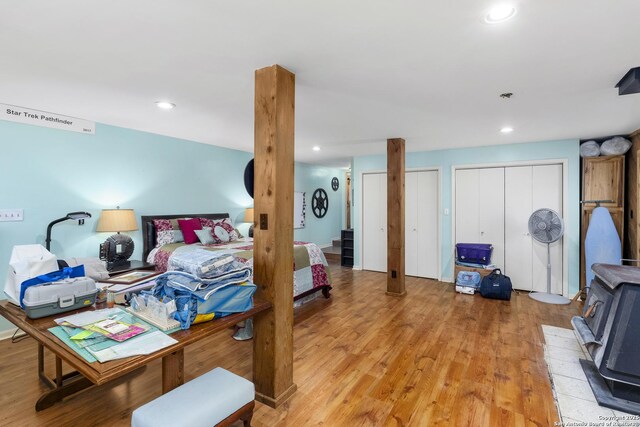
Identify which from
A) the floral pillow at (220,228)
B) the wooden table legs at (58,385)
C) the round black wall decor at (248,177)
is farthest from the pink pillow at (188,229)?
the wooden table legs at (58,385)

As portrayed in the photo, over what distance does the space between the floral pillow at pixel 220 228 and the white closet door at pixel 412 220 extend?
10.0 ft

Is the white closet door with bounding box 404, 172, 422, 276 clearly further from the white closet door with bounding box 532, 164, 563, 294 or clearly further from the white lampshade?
the white lampshade

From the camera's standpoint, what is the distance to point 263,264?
2111 millimetres

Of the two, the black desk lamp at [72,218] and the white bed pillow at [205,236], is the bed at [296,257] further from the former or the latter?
the black desk lamp at [72,218]

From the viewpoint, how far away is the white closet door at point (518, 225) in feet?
15.8

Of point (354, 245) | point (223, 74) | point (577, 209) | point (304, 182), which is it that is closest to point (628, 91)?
point (577, 209)

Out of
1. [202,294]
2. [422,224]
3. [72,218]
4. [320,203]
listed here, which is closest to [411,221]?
[422,224]

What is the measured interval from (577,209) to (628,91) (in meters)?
2.72

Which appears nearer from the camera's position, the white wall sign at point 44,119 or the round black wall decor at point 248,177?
the white wall sign at point 44,119

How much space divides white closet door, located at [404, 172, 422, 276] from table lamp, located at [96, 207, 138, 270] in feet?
14.2

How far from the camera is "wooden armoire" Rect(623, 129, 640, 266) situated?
3.92m

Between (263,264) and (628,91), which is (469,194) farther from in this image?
(263,264)

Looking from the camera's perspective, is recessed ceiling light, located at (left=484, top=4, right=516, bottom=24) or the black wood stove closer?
recessed ceiling light, located at (left=484, top=4, right=516, bottom=24)

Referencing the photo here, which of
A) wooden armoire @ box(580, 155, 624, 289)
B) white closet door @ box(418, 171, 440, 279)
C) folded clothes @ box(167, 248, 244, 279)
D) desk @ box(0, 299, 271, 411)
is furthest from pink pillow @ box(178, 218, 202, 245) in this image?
wooden armoire @ box(580, 155, 624, 289)
